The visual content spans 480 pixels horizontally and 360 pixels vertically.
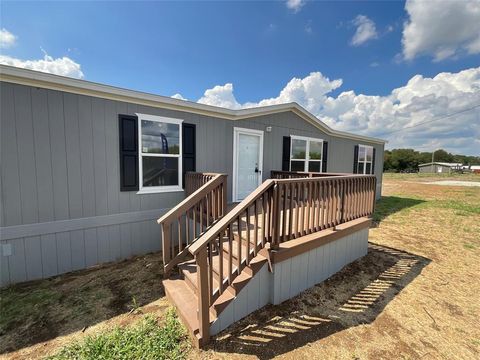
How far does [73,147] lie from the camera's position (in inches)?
139

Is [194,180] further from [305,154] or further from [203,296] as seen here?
[305,154]

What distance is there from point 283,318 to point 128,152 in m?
3.83

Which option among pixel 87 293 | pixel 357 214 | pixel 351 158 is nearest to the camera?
pixel 87 293

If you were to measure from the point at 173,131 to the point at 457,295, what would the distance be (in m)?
5.61

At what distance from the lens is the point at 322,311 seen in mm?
2604

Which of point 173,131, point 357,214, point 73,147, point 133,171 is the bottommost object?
point 357,214

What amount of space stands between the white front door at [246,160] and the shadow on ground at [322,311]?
320 cm

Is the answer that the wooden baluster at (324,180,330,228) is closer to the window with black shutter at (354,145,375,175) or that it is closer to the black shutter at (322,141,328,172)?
the black shutter at (322,141,328,172)

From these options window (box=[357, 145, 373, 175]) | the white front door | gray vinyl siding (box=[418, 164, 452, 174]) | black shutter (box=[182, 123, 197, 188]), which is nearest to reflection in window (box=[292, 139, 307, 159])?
the white front door

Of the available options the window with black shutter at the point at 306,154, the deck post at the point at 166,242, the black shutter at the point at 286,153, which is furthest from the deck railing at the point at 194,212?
the window with black shutter at the point at 306,154

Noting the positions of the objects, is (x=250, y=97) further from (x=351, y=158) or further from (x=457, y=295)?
(x=457, y=295)

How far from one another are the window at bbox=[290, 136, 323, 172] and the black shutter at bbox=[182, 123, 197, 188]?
350cm

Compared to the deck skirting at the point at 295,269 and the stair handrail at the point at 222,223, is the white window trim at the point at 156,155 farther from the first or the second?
the deck skirting at the point at 295,269

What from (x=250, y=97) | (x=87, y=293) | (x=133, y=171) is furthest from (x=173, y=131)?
(x=250, y=97)
